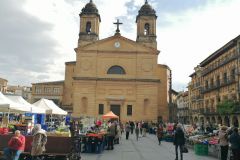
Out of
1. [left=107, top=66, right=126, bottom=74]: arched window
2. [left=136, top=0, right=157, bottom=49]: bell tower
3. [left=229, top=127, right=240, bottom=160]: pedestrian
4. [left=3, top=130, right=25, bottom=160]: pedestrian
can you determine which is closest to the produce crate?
[left=229, top=127, right=240, bottom=160]: pedestrian

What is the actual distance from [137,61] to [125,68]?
2.12 meters

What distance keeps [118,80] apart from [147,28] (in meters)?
10.5

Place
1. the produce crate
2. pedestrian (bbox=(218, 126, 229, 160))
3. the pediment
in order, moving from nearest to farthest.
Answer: pedestrian (bbox=(218, 126, 229, 160)), the produce crate, the pediment

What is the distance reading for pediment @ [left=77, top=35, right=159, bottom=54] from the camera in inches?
1758

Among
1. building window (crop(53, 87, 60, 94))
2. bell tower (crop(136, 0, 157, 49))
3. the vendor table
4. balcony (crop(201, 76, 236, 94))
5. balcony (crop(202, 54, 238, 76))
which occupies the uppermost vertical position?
bell tower (crop(136, 0, 157, 49))

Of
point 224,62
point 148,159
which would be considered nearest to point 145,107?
point 224,62

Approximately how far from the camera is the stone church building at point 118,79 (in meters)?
43.4

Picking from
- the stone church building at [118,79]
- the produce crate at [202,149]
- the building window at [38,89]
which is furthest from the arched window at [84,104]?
the produce crate at [202,149]

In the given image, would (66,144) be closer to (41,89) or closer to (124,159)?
(124,159)

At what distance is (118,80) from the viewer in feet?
144

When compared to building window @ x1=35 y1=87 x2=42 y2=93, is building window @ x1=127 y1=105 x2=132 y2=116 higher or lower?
lower

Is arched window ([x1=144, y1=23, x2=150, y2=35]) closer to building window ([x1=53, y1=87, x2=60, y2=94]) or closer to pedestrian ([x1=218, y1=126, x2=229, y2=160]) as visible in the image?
building window ([x1=53, y1=87, x2=60, y2=94])

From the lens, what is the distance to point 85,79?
144ft

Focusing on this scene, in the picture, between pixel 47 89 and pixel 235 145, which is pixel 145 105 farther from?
pixel 235 145
